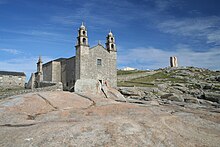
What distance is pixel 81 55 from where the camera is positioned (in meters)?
42.2

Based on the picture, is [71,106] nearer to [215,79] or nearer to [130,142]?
[130,142]

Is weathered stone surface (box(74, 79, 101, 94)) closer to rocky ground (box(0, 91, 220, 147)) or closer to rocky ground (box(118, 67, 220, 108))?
rocky ground (box(118, 67, 220, 108))

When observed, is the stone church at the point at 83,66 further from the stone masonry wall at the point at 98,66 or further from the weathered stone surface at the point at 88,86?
the weathered stone surface at the point at 88,86

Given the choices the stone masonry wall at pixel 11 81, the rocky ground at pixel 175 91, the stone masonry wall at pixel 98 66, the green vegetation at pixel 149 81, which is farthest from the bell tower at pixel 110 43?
the stone masonry wall at pixel 11 81

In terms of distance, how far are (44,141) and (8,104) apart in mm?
4755

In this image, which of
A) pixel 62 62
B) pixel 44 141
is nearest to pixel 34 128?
pixel 44 141

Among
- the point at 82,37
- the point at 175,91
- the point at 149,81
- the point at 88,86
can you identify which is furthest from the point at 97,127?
the point at 149,81

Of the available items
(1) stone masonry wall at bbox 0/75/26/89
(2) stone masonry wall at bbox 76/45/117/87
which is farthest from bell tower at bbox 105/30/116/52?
(1) stone masonry wall at bbox 0/75/26/89

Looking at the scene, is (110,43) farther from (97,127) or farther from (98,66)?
(97,127)

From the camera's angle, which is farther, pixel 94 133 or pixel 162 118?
pixel 162 118

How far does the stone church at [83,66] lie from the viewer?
1670 inches

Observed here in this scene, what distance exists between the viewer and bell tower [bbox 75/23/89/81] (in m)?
41.9

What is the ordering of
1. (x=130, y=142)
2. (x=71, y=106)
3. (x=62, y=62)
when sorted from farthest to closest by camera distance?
(x=62, y=62) < (x=71, y=106) < (x=130, y=142)

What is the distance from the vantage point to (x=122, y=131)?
19.1 feet
